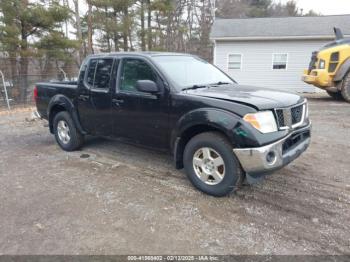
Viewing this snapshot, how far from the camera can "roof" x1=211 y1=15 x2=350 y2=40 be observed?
15812 millimetres

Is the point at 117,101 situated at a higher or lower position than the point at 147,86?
lower

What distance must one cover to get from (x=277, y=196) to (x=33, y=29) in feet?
49.2

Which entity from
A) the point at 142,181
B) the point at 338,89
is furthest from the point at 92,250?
the point at 338,89

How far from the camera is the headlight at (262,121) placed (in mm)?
3283

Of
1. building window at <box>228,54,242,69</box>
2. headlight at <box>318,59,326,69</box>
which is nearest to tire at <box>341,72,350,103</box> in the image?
headlight at <box>318,59,326,69</box>

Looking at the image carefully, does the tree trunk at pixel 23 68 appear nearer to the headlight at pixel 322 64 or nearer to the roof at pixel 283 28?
the roof at pixel 283 28

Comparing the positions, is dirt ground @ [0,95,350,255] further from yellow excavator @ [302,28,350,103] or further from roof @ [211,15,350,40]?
roof @ [211,15,350,40]

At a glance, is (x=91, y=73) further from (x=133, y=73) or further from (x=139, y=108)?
(x=139, y=108)

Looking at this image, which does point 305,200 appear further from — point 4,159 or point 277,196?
point 4,159

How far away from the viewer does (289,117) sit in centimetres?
357

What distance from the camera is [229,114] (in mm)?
3412

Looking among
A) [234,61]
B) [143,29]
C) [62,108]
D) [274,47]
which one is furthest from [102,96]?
[143,29]

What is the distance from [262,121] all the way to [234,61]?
1447cm

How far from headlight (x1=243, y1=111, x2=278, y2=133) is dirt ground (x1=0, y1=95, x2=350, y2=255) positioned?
94cm
